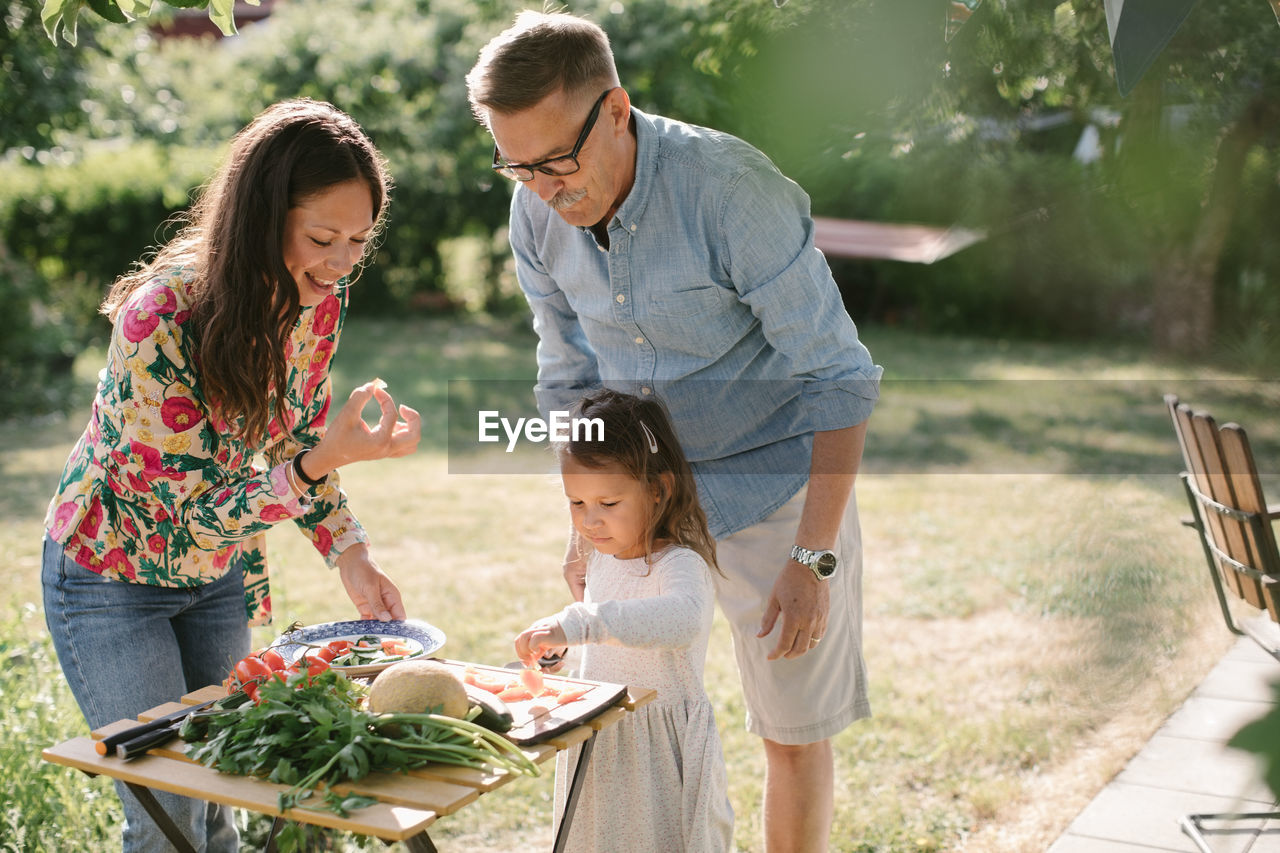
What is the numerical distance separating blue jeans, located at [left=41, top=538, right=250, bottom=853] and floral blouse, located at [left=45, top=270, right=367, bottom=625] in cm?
4

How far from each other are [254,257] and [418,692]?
2.80 ft

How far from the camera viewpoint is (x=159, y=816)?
1.85 meters

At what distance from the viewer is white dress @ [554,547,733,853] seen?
7.11 feet

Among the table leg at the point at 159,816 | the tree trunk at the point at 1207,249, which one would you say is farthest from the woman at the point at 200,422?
the tree trunk at the point at 1207,249

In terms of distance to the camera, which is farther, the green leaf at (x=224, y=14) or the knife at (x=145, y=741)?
the green leaf at (x=224, y=14)

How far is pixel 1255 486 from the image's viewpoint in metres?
2.81

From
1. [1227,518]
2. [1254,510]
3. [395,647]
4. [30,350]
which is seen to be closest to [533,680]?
[395,647]

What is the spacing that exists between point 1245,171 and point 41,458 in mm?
8380

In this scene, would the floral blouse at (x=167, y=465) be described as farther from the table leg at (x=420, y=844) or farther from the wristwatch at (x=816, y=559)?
the wristwatch at (x=816, y=559)

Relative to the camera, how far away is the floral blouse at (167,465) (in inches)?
79.5

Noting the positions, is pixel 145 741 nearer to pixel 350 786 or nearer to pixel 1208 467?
pixel 350 786

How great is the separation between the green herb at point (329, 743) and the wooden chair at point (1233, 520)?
1836mm

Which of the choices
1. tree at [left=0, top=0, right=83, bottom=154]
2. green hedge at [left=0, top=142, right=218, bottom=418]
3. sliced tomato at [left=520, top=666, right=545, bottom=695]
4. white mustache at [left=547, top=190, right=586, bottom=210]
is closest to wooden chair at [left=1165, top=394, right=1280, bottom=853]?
white mustache at [left=547, top=190, right=586, bottom=210]

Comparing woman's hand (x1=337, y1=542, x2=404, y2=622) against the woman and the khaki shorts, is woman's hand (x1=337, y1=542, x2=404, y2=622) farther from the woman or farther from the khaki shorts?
the khaki shorts
